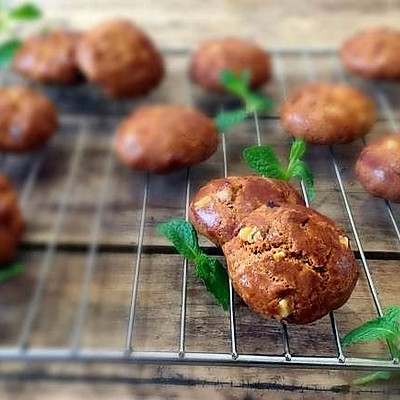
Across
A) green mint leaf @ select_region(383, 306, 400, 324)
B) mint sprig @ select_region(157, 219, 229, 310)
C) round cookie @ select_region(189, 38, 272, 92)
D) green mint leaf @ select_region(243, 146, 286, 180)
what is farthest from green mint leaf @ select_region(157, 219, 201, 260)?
round cookie @ select_region(189, 38, 272, 92)

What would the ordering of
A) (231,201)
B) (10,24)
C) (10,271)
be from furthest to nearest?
(10,24) → (10,271) → (231,201)

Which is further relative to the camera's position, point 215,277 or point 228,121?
point 228,121

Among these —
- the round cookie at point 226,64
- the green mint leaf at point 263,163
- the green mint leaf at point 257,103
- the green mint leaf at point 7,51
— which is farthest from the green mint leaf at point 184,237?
the green mint leaf at point 7,51

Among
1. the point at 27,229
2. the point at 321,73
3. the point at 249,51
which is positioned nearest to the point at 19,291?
the point at 27,229

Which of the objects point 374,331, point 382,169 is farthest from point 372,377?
point 382,169

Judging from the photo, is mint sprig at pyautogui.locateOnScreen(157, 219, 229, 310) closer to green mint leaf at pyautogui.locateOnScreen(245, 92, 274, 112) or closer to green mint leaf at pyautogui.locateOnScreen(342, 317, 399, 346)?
green mint leaf at pyautogui.locateOnScreen(342, 317, 399, 346)

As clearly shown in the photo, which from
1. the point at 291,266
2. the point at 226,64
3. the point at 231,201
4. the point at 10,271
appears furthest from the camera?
the point at 226,64

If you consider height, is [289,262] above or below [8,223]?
above

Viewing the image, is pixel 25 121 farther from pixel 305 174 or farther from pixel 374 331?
pixel 374 331

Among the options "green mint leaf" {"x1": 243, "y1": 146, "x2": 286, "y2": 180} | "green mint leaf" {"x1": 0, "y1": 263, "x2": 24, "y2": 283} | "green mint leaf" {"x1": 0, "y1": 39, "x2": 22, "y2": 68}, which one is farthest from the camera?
"green mint leaf" {"x1": 0, "y1": 39, "x2": 22, "y2": 68}
